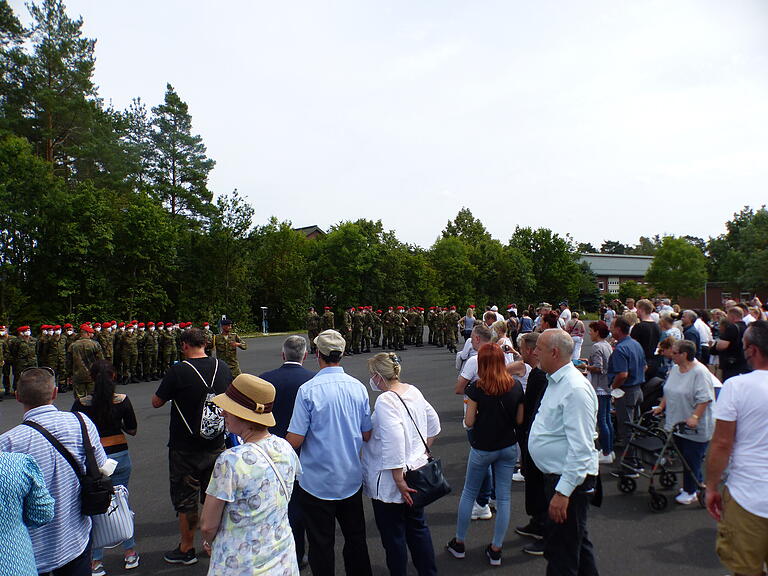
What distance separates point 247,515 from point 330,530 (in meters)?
1.31

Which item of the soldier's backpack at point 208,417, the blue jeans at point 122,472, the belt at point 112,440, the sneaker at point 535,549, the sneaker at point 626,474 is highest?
the soldier's backpack at point 208,417

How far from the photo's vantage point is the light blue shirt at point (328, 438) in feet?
11.6

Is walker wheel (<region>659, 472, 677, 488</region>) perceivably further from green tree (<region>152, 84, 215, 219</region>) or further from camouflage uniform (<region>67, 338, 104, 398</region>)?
green tree (<region>152, 84, 215, 219</region>)

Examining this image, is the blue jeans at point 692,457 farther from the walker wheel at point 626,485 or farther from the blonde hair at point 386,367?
the blonde hair at point 386,367

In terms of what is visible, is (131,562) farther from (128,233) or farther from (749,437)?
(128,233)

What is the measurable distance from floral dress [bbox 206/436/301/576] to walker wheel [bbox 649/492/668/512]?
456cm

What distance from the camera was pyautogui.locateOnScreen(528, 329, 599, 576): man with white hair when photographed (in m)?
3.13

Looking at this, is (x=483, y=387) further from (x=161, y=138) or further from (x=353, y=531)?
(x=161, y=138)

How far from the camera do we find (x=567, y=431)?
3215 millimetres

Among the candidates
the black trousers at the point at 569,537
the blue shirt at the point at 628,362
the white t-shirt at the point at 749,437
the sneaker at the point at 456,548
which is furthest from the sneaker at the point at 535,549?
→ the blue shirt at the point at 628,362

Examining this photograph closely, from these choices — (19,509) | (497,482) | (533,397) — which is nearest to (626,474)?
(533,397)

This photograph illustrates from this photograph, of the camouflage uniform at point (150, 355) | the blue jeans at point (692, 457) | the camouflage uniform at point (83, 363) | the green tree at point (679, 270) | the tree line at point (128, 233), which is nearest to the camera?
the blue jeans at point (692, 457)

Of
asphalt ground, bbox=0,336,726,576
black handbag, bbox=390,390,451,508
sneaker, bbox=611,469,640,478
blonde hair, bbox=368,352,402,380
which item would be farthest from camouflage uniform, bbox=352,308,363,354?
black handbag, bbox=390,390,451,508

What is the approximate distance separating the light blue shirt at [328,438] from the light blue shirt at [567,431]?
128cm
